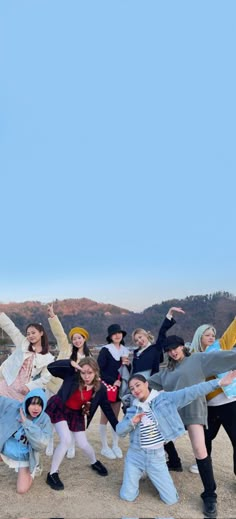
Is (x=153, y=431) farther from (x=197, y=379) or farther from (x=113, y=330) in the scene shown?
(x=113, y=330)

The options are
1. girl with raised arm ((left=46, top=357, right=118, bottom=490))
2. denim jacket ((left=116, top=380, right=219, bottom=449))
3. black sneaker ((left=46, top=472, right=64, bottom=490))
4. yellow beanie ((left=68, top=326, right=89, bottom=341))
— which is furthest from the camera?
yellow beanie ((left=68, top=326, right=89, bottom=341))

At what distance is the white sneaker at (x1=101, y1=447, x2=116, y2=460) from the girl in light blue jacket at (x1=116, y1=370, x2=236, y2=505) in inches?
49.0

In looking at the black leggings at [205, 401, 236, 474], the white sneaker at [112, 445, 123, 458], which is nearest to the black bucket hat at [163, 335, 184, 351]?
the black leggings at [205, 401, 236, 474]

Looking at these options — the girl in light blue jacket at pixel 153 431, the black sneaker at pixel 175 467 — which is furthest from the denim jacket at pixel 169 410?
the black sneaker at pixel 175 467

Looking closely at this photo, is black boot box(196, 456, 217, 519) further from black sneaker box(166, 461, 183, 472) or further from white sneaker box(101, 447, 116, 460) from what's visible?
white sneaker box(101, 447, 116, 460)

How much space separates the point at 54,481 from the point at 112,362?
162cm

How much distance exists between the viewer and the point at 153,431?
444 cm

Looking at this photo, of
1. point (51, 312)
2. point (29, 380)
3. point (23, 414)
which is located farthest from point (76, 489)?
point (51, 312)

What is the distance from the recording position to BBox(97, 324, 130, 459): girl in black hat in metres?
5.79

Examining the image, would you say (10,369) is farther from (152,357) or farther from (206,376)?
(206,376)

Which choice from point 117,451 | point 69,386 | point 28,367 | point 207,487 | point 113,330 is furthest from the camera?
point 113,330

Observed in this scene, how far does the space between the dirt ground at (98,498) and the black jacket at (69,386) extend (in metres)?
0.69

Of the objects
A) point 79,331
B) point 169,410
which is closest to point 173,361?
point 169,410

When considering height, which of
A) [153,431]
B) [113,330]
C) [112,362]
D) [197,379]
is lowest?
[153,431]
